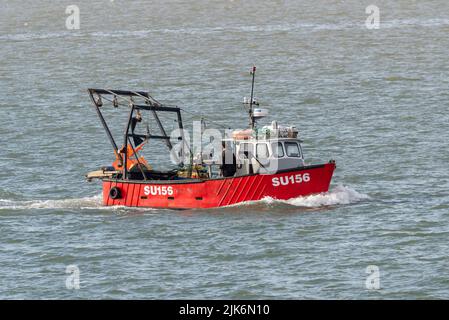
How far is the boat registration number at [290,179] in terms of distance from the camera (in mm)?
47938

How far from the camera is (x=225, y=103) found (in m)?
77.4

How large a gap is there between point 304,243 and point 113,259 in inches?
293

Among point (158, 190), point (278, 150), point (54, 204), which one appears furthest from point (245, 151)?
point (54, 204)

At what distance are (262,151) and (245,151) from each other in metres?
0.88

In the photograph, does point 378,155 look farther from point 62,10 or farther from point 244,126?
point 62,10

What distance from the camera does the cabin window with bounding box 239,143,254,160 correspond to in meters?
49.6

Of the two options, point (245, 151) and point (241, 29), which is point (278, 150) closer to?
point (245, 151)

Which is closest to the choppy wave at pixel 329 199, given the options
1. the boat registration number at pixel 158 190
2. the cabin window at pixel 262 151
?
the cabin window at pixel 262 151

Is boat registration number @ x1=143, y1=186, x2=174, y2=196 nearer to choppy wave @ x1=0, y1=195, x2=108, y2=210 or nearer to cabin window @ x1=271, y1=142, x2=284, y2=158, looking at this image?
choppy wave @ x1=0, y1=195, x2=108, y2=210

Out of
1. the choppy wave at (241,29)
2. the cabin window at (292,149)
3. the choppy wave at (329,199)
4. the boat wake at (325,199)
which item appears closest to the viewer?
the boat wake at (325,199)

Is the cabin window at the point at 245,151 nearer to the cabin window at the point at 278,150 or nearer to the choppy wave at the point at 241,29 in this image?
the cabin window at the point at 278,150

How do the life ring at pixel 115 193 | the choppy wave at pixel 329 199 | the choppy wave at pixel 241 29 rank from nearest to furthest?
the choppy wave at pixel 329 199
the life ring at pixel 115 193
the choppy wave at pixel 241 29

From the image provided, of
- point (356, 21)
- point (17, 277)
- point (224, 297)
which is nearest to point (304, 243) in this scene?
point (224, 297)

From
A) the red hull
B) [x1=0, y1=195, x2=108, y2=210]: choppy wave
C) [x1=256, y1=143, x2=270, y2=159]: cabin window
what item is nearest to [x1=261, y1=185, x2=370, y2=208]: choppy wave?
the red hull
